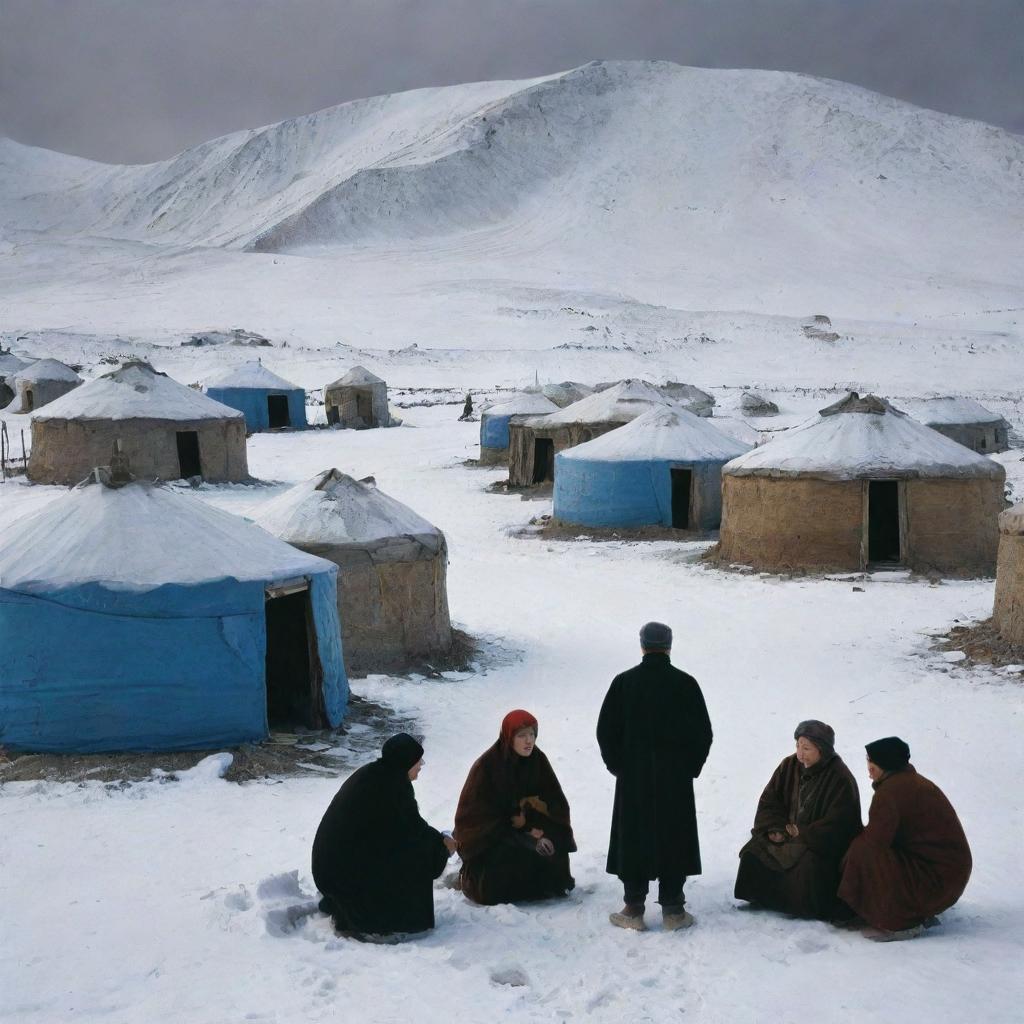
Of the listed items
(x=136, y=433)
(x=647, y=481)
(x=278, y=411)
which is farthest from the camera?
(x=278, y=411)

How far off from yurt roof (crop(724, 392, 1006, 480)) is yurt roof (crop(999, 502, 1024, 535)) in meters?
4.05

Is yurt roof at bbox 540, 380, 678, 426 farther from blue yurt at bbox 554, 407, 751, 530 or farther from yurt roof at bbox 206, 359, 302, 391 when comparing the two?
yurt roof at bbox 206, 359, 302, 391

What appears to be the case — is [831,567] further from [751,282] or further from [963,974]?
[751,282]

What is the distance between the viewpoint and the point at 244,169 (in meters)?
134

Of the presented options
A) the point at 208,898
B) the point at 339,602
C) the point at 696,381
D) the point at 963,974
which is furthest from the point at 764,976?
the point at 696,381

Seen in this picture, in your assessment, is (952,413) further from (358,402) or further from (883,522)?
(358,402)

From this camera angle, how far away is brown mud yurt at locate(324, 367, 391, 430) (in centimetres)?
3488

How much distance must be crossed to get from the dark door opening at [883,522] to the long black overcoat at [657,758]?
11029 mm

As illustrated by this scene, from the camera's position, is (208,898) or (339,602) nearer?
(208,898)

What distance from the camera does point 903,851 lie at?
491cm

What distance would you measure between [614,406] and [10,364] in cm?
2428

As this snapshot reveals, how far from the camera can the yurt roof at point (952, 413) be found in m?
28.3

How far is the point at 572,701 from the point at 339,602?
6.80 ft

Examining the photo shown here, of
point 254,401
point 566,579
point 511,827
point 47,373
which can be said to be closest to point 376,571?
point 511,827
